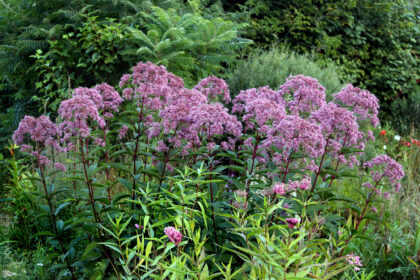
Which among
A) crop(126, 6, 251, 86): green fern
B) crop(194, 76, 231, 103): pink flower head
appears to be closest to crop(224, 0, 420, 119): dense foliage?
crop(126, 6, 251, 86): green fern

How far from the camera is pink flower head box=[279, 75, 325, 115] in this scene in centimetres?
293

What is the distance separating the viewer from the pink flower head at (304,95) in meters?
2.93

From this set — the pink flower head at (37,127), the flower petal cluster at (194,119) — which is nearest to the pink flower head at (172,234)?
the flower petal cluster at (194,119)

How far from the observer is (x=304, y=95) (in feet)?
9.72

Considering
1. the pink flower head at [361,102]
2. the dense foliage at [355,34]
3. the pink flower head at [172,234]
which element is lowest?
the dense foliage at [355,34]

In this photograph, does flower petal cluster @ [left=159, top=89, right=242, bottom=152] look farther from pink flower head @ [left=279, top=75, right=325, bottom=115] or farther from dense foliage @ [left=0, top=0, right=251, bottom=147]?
dense foliage @ [left=0, top=0, right=251, bottom=147]

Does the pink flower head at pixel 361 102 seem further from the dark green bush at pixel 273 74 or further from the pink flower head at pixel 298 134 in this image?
the dark green bush at pixel 273 74

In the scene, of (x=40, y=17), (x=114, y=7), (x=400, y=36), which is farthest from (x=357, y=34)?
(x=40, y=17)

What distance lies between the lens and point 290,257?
53.7 inches

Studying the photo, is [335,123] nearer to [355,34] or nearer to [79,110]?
[79,110]

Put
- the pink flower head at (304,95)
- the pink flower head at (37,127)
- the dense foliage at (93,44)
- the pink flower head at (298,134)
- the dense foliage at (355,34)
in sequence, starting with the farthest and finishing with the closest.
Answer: the dense foliage at (355,34) < the dense foliage at (93,44) < the pink flower head at (304,95) < the pink flower head at (37,127) < the pink flower head at (298,134)

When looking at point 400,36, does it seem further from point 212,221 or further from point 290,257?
point 290,257

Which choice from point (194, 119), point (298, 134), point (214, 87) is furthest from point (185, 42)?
point (298, 134)

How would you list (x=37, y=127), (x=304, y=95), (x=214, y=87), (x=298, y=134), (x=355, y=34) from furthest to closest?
(x=355, y=34)
(x=214, y=87)
(x=304, y=95)
(x=37, y=127)
(x=298, y=134)
